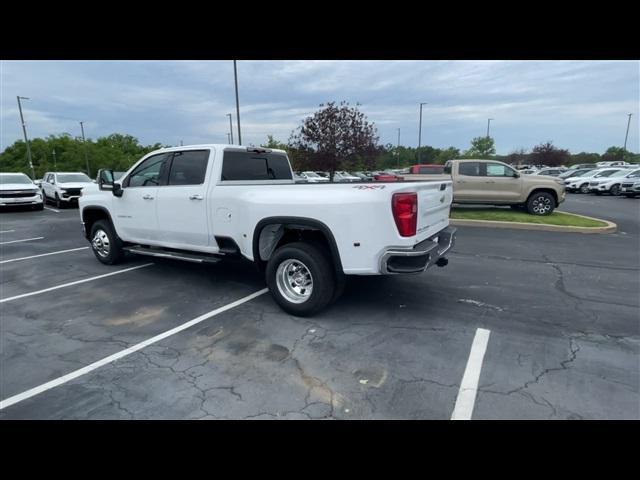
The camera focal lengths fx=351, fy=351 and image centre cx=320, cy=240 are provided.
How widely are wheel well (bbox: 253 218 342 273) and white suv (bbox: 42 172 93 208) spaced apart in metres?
15.1

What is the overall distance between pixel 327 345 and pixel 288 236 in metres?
1.48

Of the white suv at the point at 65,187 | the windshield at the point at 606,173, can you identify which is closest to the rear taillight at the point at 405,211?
the white suv at the point at 65,187

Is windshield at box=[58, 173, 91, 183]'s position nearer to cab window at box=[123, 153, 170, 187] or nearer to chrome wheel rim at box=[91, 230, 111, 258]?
chrome wheel rim at box=[91, 230, 111, 258]

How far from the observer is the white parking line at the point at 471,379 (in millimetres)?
2520

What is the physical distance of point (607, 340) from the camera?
3.54 m

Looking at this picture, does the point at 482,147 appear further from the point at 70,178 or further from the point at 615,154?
the point at 70,178

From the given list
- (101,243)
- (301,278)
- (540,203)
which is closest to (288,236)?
(301,278)

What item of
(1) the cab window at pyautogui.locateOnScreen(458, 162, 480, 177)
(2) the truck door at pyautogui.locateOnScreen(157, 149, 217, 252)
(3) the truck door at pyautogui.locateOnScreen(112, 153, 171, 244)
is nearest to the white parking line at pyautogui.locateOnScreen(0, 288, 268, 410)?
(2) the truck door at pyautogui.locateOnScreen(157, 149, 217, 252)

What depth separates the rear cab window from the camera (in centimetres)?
500

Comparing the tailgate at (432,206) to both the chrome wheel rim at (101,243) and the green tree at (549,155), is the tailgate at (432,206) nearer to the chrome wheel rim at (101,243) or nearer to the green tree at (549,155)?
the chrome wheel rim at (101,243)

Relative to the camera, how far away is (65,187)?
16594 mm

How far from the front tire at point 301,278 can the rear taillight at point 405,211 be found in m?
0.97

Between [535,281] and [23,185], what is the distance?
2009 cm
